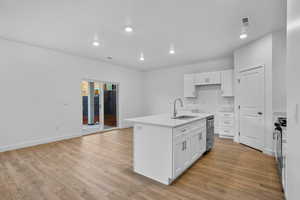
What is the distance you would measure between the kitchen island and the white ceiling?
1884mm

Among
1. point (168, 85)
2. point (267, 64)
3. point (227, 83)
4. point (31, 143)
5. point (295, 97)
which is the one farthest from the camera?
point (168, 85)

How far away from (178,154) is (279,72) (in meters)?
3.10

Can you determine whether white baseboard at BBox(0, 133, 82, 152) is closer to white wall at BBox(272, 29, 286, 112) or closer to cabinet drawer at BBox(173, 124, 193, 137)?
cabinet drawer at BBox(173, 124, 193, 137)

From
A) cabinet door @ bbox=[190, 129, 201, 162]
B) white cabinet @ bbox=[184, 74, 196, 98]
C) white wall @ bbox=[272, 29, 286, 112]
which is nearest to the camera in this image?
cabinet door @ bbox=[190, 129, 201, 162]

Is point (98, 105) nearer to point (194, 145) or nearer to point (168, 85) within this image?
point (168, 85)

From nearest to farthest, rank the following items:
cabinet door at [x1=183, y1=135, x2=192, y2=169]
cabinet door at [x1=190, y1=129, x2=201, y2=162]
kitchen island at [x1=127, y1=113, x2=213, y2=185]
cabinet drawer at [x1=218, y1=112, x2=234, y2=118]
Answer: kitchen island at [x1=127, y1=113, x2=213, y2=185] → cabinet door at [x1=183, y1=135, x2=192, y2=169] → cabinet door at [x1=190, y1=129, x2=201, y2=162] → cabinet drawer at [x1=218, y1=112, x2=234, y2=118]

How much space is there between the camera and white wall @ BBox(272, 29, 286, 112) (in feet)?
10.8

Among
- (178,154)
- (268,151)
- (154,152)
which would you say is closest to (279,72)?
(268,151)

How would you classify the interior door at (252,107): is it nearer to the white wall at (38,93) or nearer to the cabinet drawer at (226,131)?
the cabinet drawer at (226,131)

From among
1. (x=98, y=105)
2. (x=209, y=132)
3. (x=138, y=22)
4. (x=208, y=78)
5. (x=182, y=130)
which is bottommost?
(x=209, y=132)

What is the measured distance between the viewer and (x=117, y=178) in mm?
2367

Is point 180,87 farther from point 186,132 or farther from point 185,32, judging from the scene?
point 186,132

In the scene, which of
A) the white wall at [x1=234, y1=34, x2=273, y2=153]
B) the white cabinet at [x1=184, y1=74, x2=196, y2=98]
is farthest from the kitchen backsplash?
the white wall at [x1=234, y1=34, x2=273, y2=153]

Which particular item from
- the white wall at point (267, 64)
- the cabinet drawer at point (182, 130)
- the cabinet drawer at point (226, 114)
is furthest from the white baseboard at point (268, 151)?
the cabinet drawer at point (182, 130)
